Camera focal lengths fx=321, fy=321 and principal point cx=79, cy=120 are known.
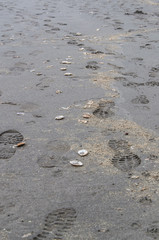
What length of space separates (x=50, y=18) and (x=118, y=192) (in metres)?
6.86

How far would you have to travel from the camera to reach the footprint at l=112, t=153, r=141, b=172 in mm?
2764

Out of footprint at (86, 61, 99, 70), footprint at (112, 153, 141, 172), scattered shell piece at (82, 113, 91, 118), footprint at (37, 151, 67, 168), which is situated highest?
footprint at (86, 61, 99, 70)

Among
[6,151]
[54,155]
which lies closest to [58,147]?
[54,155]

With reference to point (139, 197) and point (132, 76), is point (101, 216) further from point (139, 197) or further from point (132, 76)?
point (132, 76)

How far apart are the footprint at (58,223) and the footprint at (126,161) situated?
0.66 metres

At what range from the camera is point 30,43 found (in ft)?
20.4

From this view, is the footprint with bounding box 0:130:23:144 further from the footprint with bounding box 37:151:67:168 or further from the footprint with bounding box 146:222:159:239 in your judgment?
the footprint with bounding box 146:222:159:239

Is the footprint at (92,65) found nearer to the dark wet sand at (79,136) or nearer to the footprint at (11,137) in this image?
the dark wet sand at (79,136)

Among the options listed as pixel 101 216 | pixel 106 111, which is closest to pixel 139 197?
pixel 101 216

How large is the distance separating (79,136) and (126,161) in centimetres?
60

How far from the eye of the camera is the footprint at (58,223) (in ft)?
6.92

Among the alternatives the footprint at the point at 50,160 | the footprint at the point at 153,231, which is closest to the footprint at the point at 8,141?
the footprint at the point at 50,160

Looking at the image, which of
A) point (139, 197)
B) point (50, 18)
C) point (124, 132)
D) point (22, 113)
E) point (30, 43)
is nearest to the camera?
point (139, 197)

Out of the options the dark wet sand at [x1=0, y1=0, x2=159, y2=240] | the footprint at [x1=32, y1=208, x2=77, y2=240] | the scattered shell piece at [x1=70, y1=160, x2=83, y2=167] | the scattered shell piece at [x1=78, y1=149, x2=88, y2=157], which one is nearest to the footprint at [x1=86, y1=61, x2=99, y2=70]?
the dark wet sand at [x1=0, y1=0, x2=159, y2=240]
